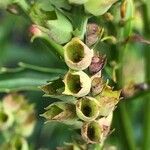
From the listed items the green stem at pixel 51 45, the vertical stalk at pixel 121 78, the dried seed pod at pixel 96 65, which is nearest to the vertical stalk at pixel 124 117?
the vertical stalk at pixel 121 78

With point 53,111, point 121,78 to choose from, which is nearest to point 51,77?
point 121,78

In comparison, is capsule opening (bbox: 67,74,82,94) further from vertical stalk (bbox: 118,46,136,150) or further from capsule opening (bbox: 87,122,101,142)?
vertical stalk (bbox: 118,46,136,150)

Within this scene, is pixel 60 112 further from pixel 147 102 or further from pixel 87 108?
pixel 147 102

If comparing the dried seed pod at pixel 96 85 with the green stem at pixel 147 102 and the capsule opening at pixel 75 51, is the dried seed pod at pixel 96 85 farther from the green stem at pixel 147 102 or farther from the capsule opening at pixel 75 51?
the green stem at pixel 147 102

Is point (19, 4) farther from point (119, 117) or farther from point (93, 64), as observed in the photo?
point (119, 117)

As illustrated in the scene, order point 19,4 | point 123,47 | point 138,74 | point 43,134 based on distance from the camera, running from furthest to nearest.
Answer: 1. point 138,74
2. point 43,134
3. point 123,47
4. point 19,4

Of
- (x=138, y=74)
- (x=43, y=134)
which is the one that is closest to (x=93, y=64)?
(x=43, y=134)

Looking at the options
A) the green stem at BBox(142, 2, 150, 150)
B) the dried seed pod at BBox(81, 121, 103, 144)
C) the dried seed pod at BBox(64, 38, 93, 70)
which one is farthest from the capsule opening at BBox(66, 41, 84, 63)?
the green stem at BBox(142, 2, 150, 150)
